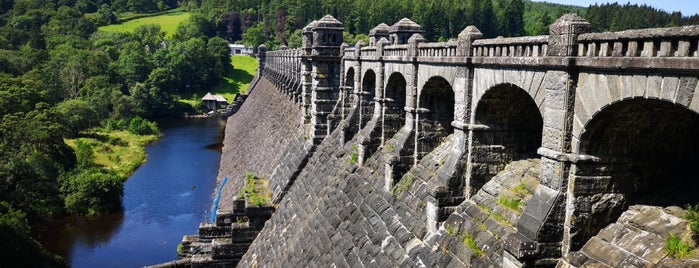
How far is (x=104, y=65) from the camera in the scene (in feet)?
365

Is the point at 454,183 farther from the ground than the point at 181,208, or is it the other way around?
the point at 454,183

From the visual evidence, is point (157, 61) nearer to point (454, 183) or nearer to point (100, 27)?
point (100, 27)

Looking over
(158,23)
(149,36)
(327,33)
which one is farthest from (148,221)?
(158,23)

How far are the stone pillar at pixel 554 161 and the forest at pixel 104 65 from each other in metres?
29.8

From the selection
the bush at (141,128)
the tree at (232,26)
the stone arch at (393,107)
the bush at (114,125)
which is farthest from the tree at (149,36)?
the stone arch at (393,107)

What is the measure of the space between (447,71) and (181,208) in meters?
39.2

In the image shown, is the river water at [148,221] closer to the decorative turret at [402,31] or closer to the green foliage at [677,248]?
the decorative turret at [402,31]

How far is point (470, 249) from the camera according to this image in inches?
551

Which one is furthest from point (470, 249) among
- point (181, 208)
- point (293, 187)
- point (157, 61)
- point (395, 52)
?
point (157, 61)

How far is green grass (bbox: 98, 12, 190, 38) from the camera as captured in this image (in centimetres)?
16938

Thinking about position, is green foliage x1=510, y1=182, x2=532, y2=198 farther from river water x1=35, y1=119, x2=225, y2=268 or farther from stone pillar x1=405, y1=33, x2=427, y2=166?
river water x1=35, y1=119, x2=225, y2=268

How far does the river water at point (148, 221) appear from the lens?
41.2m

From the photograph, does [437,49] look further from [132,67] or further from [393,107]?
[132,67]

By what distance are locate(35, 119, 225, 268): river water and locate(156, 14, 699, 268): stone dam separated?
47.5 ft
